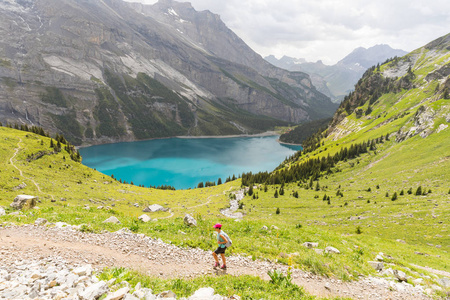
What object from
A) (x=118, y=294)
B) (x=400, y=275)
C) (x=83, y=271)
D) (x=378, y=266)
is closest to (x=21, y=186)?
(x=83, y=271)

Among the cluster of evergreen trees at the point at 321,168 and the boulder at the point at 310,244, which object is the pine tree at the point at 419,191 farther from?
the cluster of evergreen trees at the point at 321,168

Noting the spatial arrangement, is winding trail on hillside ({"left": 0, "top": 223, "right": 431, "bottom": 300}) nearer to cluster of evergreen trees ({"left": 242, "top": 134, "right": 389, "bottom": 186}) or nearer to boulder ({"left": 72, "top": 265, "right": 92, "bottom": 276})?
boulder ({"left": 72, "top": 265, "right": 92, "bottom": 276})

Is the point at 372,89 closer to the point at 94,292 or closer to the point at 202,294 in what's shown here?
the point at 202,294

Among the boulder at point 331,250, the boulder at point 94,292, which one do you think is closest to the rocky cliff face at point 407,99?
the boulder at point 331,250

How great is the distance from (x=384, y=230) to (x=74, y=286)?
32.7 meters

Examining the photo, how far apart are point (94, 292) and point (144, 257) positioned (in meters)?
5.36

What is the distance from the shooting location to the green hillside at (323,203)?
15.6 meters

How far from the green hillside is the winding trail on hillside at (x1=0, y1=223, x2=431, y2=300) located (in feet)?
2.74

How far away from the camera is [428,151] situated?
49.2 metres

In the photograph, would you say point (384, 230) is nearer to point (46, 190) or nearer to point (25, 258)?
point (25, 258)

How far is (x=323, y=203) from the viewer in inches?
1805

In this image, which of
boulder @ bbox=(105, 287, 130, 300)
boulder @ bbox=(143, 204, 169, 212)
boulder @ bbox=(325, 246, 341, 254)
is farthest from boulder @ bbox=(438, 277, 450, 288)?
boulder @ bbox=(143, 204, 169, 212)

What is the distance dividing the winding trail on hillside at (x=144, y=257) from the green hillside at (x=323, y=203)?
32.9 inches

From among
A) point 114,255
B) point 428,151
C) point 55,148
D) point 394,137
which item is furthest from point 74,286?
point 394,137
